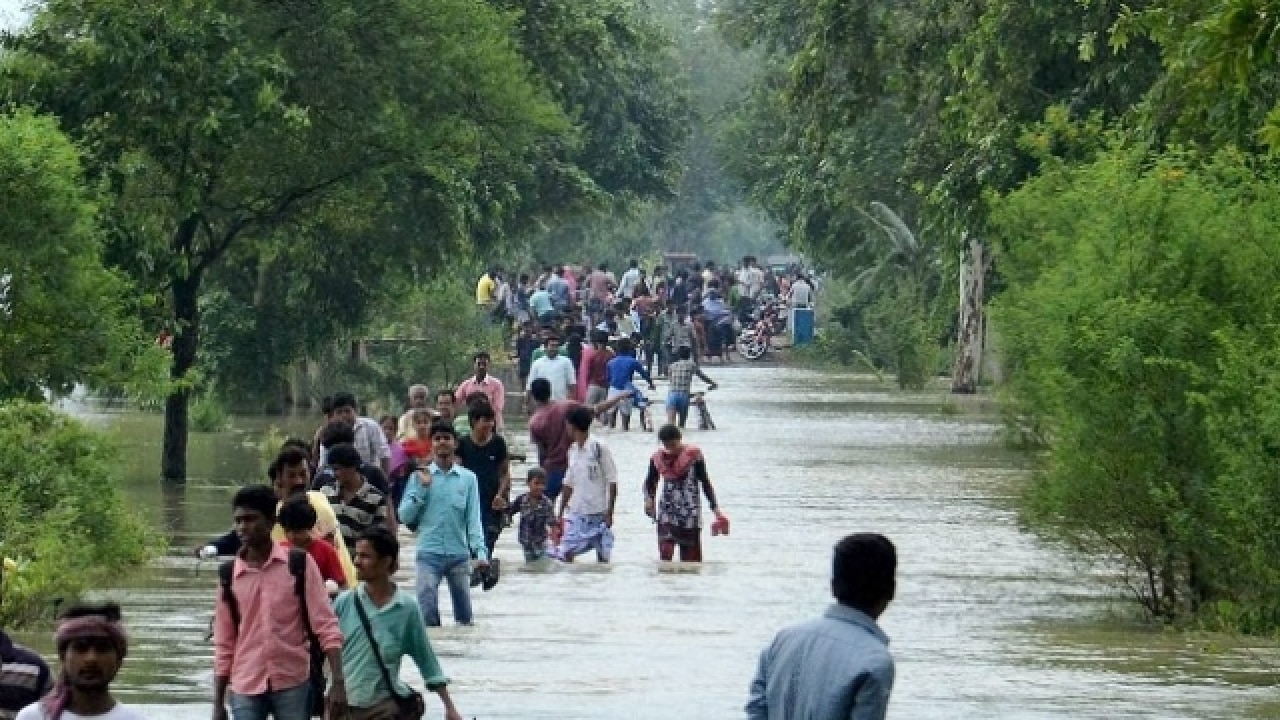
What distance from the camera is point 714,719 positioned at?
1486 centimetres

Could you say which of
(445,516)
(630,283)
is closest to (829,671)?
(445,516)

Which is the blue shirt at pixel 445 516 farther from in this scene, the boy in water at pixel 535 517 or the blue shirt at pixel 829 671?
the blue shirt at pixel 829 671

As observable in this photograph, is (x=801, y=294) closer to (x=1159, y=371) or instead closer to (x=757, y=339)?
(x=757, y=339)

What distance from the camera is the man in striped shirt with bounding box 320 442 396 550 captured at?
14.8 metres

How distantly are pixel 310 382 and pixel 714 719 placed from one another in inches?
1226

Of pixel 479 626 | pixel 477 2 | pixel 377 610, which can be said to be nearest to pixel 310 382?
pixel 477 2

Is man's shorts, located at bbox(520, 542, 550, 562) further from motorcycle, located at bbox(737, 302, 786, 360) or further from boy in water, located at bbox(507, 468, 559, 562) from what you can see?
motorcycle, located at bbox(737, 302, 786, 360)

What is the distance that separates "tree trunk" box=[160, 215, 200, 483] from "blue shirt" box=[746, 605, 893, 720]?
2375 centimetres

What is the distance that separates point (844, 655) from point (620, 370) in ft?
106

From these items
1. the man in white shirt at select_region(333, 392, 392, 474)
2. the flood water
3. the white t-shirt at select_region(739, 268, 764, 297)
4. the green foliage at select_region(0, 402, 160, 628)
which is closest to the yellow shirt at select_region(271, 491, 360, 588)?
the flood water

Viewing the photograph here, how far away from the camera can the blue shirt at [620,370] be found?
40.0m

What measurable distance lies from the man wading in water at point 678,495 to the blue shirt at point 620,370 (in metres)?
16.3

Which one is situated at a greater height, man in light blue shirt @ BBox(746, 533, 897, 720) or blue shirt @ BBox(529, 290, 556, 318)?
blue shirt @ BBox(529, 290, 556, 318)

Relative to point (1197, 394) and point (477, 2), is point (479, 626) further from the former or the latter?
point (477, 2)
